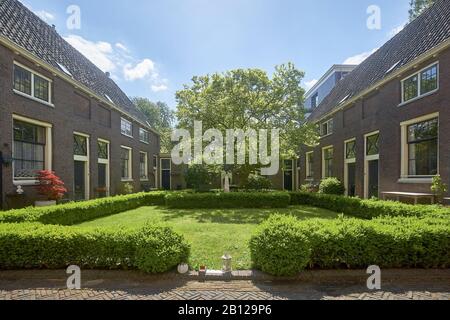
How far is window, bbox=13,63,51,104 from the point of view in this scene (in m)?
10.9

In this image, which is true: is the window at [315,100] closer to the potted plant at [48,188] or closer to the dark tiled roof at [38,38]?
the dark tiled roof at [38,38]

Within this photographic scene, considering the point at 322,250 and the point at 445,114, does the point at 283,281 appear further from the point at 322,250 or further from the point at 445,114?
the point at 445,114

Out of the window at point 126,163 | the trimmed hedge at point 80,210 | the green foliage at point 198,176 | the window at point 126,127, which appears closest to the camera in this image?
Result: the trimmed hedge at point 80,210

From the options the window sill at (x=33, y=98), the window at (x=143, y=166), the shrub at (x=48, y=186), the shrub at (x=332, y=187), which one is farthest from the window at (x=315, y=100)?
the shrub at (x=48, y=186)

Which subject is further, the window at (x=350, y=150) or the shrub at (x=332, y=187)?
the window at (x=350, y=150)

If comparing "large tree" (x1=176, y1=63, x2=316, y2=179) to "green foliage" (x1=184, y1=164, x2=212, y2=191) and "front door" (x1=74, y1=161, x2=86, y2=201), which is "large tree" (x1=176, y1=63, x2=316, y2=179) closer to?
"green foliage" (x1=184, y1=164, x2=212, y2=191)

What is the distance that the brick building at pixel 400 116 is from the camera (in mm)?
10727

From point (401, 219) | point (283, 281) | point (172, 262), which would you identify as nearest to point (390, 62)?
point (401, 219)

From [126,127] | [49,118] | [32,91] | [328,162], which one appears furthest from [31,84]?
[328,162]

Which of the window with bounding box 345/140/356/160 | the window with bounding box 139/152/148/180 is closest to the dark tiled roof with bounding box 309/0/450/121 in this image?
the window with bounding box 345/140/356/160

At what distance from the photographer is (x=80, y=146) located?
15781 millimetres

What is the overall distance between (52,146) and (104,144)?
604cm

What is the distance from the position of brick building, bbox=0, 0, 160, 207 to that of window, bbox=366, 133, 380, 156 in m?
17.1

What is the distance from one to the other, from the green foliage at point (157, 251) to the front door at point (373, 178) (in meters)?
13.9
